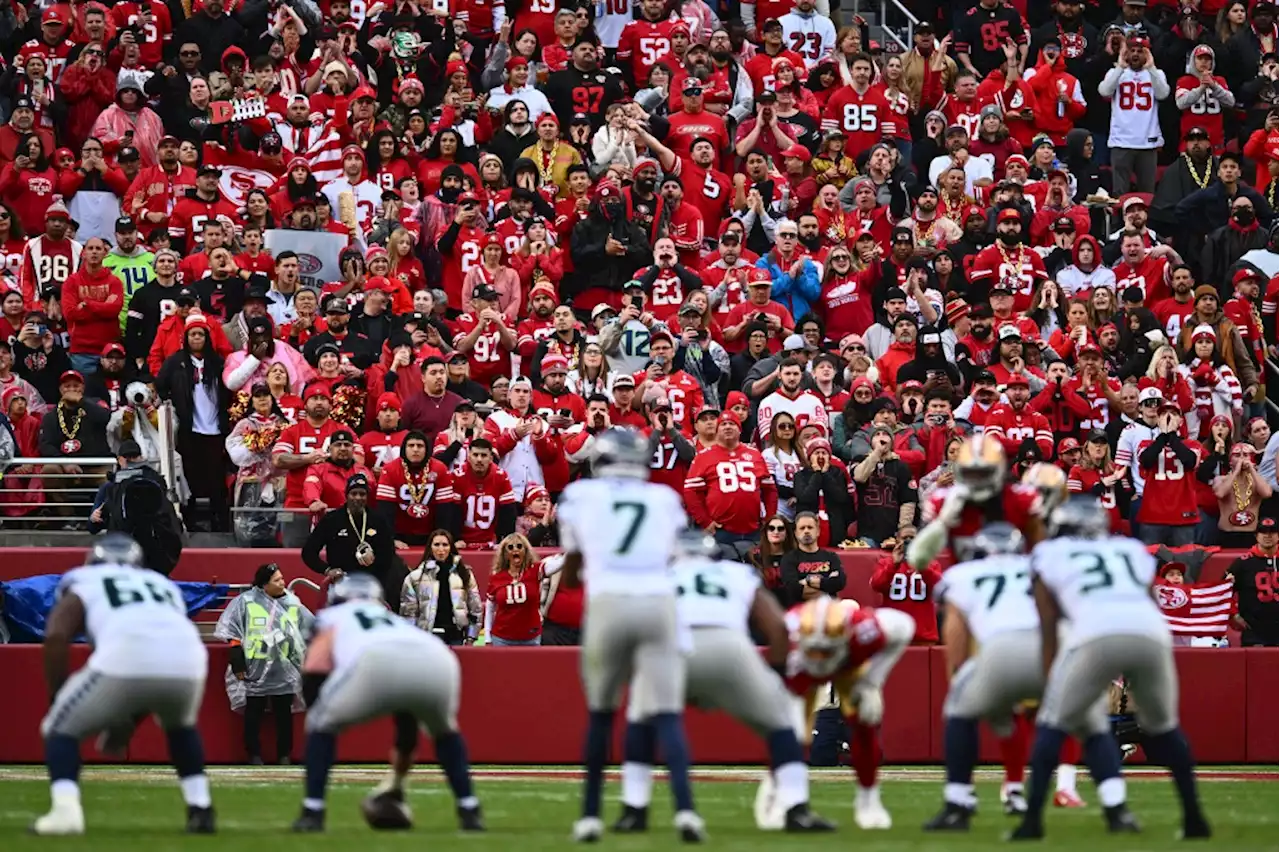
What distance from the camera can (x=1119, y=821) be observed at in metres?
10.6

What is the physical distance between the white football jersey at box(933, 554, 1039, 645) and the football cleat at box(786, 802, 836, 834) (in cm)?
113

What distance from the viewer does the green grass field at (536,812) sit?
9969 millimetres

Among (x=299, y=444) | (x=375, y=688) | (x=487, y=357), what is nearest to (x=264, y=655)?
(x=299, y=444)

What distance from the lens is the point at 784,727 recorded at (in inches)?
407

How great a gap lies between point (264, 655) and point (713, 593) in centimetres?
690

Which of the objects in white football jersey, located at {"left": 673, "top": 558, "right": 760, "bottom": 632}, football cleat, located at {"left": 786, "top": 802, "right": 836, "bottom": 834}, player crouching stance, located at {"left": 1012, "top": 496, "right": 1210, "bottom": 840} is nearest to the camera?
player crouching stance, located at {"left": 1012, "top": 496, "right": 1210, "bottom": 840}

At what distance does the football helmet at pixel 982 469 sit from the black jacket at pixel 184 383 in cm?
854

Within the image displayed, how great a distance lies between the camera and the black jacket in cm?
1800

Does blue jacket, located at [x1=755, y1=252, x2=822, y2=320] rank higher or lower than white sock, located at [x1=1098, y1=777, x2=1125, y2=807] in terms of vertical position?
higher

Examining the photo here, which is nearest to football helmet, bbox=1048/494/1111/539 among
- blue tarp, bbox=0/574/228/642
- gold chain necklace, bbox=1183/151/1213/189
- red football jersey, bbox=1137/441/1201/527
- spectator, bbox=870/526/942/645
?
spectator, bbox=870/526/942/645

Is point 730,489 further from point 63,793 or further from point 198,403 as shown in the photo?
point 63,793

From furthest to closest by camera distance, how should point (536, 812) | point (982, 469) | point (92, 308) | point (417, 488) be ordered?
point (92, 308) < point (417, 488) < point (536, 812) < point (982, 469)

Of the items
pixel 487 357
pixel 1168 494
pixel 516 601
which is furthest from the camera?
pixel 487 357

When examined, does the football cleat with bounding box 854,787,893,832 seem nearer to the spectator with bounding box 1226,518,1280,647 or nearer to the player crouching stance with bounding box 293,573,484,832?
the player crouching stance with bounding box 293,573,484,832
